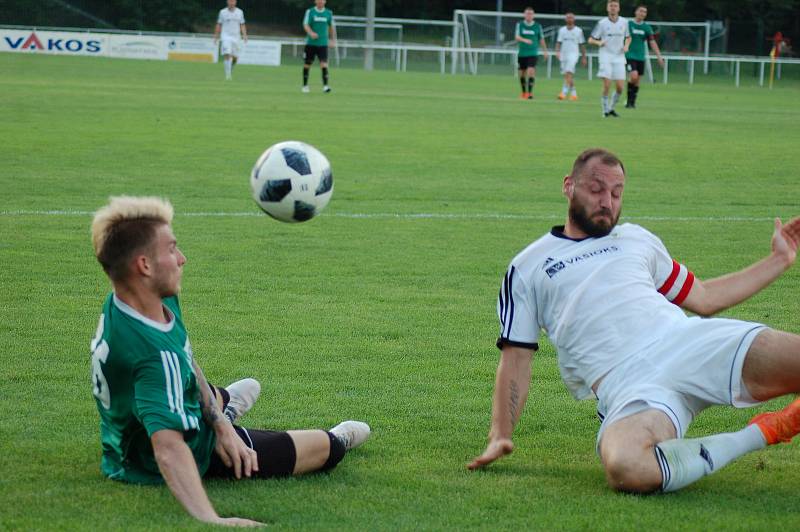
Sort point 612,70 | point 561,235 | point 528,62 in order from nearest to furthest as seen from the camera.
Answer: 1. point 561,235
2. point 612,70
3. point 528,62

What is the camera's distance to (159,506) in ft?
13.0

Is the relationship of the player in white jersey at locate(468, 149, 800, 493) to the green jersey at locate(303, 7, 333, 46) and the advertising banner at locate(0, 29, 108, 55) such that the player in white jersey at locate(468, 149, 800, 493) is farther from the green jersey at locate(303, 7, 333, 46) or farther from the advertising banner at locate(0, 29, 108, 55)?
the advertising banner at locate(0, 29, 108, 55)

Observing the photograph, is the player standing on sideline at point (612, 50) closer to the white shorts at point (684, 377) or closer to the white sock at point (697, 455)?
the white shorts at point (684, 377)

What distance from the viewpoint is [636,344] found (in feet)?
14.7

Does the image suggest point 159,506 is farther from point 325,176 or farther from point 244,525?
Answer: point 325,176

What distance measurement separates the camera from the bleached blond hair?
3934mm

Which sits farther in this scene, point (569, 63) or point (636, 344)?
point (569, 63)

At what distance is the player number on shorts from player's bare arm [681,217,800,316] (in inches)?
91.5

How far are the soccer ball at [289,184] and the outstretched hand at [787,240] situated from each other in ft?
6.75

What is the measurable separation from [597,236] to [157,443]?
76.2 inches

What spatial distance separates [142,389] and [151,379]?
44mm

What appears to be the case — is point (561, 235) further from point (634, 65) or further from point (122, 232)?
point (634, 65)

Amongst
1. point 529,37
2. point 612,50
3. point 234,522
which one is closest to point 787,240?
point 234,522

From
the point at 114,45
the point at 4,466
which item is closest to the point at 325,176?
the point at 4,466
